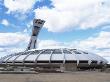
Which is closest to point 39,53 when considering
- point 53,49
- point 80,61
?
point 53,49

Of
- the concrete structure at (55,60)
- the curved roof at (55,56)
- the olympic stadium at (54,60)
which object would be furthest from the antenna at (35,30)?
the concrete structure at (55,60)

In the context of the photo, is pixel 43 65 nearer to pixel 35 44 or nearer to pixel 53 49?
pixel 53 49

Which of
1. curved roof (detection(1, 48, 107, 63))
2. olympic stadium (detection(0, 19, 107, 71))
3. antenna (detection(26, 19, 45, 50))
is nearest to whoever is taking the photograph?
olympic stadium (detection(0, 19, 107, 71))

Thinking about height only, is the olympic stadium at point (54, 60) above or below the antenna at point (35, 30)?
below

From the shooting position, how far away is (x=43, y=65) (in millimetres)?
114000

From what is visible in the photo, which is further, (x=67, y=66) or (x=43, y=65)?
(x=43, y=65)

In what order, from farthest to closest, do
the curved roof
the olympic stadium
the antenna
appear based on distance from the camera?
the antenna < the curved roof < the olympic stadium

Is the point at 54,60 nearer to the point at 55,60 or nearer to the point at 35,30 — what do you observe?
the point at 55,60

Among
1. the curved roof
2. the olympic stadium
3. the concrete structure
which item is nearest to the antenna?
the olympic stadium

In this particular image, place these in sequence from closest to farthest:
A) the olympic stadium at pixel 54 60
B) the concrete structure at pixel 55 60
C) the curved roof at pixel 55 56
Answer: the olympic stadium at pixel 54 60 → the concrete structure at pixel 55 60 → the curved roof at pixel 55 56

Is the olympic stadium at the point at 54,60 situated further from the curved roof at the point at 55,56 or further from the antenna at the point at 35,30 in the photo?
the antenna at the point at 35,30

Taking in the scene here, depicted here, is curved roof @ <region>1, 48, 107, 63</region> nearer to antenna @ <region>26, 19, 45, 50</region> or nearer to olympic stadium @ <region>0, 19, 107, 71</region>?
olympic stadium @ <region>0, 19, 107, 71</region>

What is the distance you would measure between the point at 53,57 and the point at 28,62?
35.9 feet

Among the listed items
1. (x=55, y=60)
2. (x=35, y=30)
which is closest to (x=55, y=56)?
(x=55, y=60)
